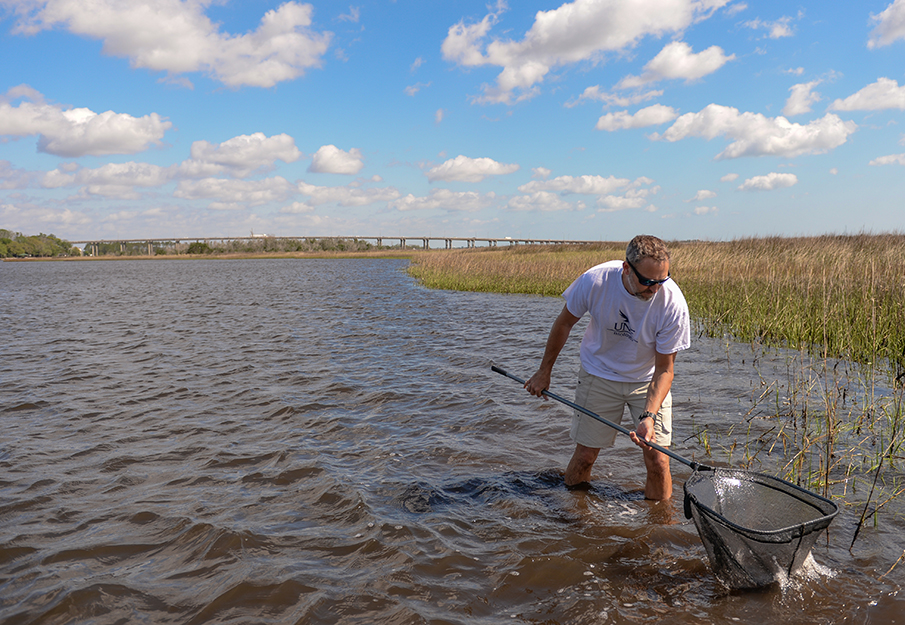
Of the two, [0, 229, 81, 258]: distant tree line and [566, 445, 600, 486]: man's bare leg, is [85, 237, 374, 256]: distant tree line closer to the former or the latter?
[0, 229, 81, 258]: distant tree line

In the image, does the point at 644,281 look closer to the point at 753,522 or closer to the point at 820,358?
the point at 753,522

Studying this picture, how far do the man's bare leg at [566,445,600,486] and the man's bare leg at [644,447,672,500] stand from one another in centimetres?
44

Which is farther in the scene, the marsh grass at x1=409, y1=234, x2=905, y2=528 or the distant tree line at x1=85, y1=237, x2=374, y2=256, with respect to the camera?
the distant tree line at x1=85, y1=237, x2=374, y2=256

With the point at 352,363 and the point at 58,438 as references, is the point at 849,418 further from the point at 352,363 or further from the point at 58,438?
the point at 58,438

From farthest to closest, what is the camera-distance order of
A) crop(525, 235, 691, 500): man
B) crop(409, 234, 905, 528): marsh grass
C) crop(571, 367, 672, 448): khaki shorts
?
crop(409, 234, 905, 528): marsh grass
crop(571, 367, 672, 448): khaki shorts
crop(525, 235, 691, 500): man

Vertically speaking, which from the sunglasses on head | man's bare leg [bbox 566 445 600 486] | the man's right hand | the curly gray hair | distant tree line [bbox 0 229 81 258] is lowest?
man's bare leg [bbox 566 445 600 486]

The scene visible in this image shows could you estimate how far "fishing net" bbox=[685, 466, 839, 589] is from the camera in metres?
2.83

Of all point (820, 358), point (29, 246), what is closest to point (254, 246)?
point (29, 246)

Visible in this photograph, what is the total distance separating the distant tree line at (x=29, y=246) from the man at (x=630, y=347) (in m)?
173

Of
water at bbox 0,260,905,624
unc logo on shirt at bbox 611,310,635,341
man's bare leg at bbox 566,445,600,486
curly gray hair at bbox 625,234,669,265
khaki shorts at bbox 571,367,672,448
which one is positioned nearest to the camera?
water at bbox 0,260,905,624

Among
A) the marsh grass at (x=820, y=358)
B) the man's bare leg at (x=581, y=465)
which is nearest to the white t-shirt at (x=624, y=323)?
the man's bare leg at (x=581, y=465)

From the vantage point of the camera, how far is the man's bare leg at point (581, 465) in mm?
4520

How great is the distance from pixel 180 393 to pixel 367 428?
348 centimetres

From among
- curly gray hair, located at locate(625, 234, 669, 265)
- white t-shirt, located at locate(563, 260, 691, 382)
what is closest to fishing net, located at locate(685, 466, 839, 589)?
white t-shirt, located at locate(563, 260, 691, 382)
